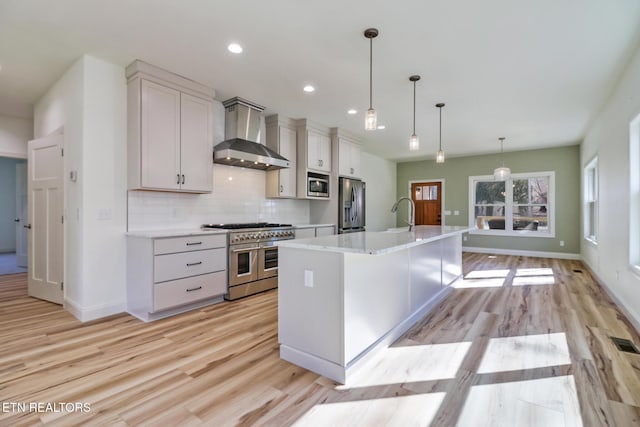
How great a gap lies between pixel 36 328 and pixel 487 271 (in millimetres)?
6323

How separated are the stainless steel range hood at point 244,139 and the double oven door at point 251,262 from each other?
1.15m

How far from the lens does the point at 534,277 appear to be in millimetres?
5160

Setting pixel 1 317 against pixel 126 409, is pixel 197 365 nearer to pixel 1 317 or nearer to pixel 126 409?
pixel 126 409

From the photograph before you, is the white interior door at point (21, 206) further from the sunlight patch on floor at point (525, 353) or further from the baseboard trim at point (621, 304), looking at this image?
the baseboard trim at point (621, 304)

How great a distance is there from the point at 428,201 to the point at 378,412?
790cm

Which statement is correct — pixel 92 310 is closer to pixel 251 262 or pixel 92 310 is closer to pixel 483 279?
pixel 251 262

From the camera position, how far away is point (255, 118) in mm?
4527

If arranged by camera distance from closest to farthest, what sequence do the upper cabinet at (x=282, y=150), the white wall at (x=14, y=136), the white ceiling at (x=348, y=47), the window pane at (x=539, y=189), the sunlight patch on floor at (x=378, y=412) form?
the sunlight patch on floor at (x=378, y=412) → the white ceiling at (x=348, y=47) → the white wall at (x=14, y=136) → the upper cabinet at (x=282, y=150) → the window pane at (x=539, y=189)

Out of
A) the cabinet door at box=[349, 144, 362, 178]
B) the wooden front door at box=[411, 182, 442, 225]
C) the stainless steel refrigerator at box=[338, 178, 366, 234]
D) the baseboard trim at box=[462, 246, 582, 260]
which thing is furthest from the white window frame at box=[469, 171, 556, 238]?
the cabinet door at box=[349, 144, 362, 178]

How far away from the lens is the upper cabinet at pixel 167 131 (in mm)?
3271

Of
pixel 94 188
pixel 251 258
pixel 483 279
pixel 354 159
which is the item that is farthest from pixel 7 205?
pixel 483 279

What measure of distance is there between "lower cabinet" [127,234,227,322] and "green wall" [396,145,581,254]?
6830mm

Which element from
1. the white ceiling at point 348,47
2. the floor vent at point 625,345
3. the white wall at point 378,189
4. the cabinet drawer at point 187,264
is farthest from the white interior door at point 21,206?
the floor vent at point 625,345

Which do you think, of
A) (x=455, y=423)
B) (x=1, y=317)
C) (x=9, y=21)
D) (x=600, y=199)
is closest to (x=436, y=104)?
(x=600, y=199)
